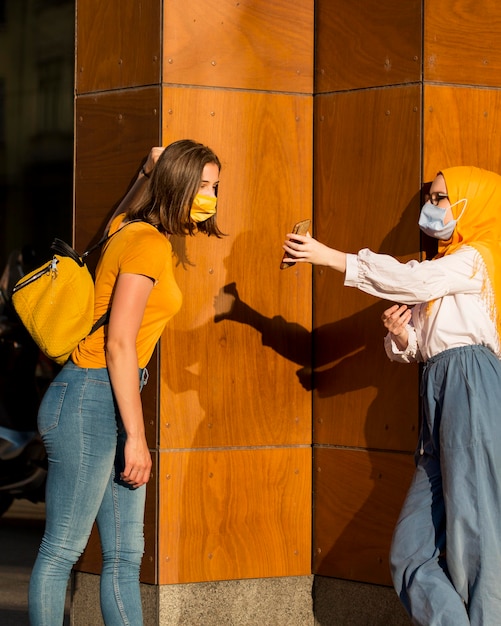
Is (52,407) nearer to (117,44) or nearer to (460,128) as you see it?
(117,44)

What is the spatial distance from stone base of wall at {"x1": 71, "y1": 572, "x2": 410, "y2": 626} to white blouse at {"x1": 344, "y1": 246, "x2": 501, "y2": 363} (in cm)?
135

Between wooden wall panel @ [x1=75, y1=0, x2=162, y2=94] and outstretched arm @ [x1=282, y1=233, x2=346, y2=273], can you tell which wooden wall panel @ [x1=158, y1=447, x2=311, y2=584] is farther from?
wooden wall panel @ [x1=75, y1=0, x2=162, y2=94]

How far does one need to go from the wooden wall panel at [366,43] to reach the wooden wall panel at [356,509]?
167 centimetres

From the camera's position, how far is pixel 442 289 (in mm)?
4527

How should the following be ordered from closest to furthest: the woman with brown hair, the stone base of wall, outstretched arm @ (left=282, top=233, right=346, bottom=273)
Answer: the woman with brown hair → outstretched arm @ (left=282, top=233, right=346, bottom=273) → the stone base of wall

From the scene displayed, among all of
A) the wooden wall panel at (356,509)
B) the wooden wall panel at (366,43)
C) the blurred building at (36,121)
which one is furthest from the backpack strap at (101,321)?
the blurred building at (36,121)

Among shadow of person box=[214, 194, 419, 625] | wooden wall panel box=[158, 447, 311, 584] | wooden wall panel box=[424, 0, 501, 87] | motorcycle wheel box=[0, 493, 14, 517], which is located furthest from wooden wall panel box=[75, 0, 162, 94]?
motorcycle wheel box=[0, 493, 14, 517]

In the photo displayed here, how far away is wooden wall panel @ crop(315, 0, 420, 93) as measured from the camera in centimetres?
530

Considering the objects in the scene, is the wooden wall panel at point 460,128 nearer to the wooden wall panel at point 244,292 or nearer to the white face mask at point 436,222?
the white face mask at point 436,222

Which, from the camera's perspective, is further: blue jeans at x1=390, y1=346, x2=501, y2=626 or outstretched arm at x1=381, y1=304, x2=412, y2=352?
outstretched arm at x1=381, y1=304, x2=412, y2=352

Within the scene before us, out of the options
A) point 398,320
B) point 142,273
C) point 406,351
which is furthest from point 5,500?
point 142,273

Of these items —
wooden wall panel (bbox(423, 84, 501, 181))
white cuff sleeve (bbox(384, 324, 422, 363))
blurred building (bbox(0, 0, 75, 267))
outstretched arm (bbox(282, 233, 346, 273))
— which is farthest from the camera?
blurred building (bbox(0, 0, 75, 267))

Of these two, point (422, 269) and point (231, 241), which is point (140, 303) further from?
point (231, 241)

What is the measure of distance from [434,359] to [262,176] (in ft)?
4.50
